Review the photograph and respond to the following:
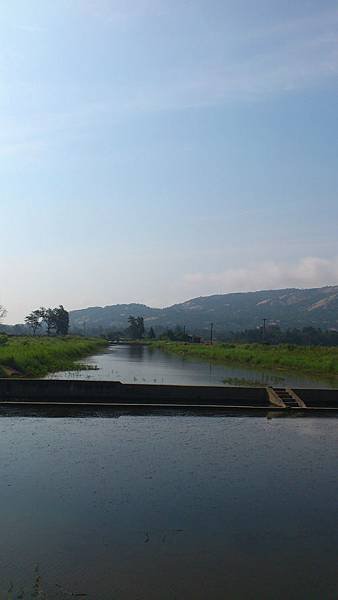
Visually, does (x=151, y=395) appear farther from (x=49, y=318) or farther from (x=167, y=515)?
(x=49, y=318)

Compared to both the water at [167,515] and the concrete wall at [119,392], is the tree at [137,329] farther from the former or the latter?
the water at [167,515]

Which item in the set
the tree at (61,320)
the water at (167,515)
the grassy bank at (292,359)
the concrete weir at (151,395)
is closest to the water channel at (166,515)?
the water at (167,515)

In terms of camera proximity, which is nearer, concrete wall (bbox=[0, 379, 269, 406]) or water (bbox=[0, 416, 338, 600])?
water (bbox=[0, 416, 338, 600])

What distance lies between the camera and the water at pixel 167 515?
24.3ft

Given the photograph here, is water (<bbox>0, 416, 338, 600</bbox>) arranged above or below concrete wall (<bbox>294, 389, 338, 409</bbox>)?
below

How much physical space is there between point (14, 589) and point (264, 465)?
8.00m

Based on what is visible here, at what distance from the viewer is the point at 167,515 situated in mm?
9766

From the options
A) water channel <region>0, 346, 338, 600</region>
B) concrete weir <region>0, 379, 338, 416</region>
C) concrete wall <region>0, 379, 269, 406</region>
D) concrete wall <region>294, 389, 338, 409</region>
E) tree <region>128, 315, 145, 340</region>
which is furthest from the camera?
tree <region>128, 315, 145, 340</region>

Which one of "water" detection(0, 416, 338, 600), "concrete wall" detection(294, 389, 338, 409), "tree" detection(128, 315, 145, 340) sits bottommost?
"water" detection(0, 416, 338, 600)

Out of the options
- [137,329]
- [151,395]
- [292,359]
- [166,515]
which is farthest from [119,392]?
[137,329]

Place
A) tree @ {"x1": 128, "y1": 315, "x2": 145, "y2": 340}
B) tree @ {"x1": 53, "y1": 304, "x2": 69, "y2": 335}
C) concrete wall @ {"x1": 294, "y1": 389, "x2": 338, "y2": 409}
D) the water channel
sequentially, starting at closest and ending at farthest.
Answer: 1. the water channel
2. concrete wall @ {"x1": 294, "y1": 389, "x2": 338, "y2": 409}
3. tree @ {"x1": 53, "y1": 304, "x2": 69, "y2": 335}
4. tree @ {"x1": 128, "y1": 315, "x2": 145, "y2": 340}

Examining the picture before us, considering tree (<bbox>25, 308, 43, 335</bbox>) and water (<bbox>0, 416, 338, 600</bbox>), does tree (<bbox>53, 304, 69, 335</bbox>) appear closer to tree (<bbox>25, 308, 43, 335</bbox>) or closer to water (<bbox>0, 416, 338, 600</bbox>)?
tree (<bbox>25, 308, 43, 335</bbox>)

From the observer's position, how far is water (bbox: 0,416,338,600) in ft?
24.3

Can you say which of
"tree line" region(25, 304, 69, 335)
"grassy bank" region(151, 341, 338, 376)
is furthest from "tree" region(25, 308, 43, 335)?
"grassy bank" region(151, 341, 338, 376)
